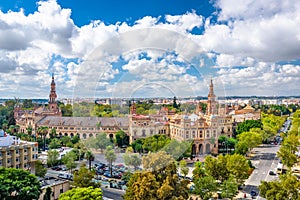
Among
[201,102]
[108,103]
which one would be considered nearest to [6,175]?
[108,103]

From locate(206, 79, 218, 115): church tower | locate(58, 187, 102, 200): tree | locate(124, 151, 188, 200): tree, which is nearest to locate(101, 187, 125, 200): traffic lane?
locate(58, 187, 102, 200): tree

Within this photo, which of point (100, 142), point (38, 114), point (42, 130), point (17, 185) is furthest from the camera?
point (38, 114)

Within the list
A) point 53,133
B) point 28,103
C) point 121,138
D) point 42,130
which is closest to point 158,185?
point 121,138

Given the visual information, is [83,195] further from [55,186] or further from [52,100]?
[52,100]

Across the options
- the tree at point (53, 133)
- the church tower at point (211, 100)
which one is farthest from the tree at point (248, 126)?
the church tower at point (211, 100)

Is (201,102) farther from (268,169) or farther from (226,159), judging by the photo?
(268,169)

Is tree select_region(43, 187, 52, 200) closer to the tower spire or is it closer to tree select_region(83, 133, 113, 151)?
tree select_region(83, 133, 113, 151)

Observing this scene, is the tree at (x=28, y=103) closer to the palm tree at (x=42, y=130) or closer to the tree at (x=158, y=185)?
the palm tree at (x=42, y=130)
